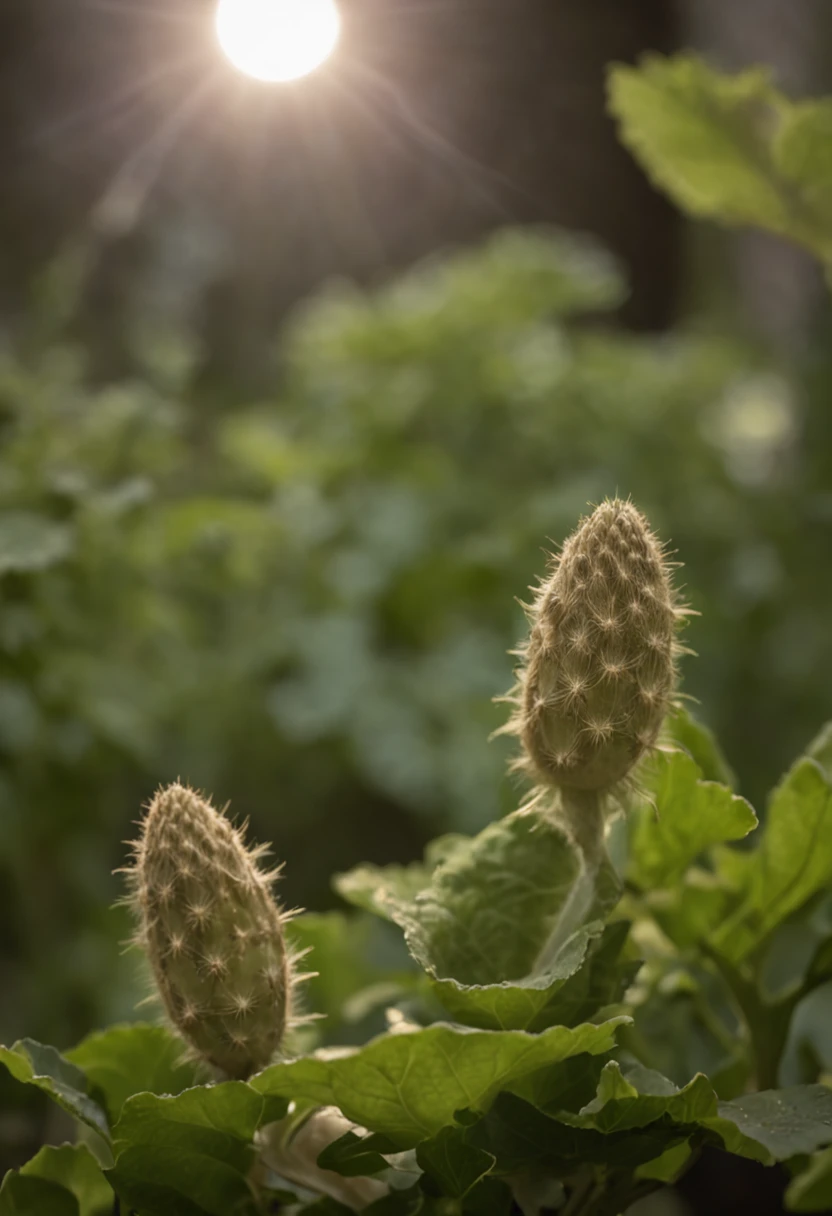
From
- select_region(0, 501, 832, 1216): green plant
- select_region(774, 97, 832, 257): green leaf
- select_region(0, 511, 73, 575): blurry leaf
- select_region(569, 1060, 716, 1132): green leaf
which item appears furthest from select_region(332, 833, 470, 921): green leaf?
select_region(774, 97, 832, 257): green leaf

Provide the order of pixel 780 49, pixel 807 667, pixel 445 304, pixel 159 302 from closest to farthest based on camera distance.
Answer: pixel 807 667 < pixel 445 304 < pixel 159 302 < pixel 780 49

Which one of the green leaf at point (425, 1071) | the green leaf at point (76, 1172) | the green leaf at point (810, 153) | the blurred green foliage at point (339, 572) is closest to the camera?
the green leaf at point (425, 1071)

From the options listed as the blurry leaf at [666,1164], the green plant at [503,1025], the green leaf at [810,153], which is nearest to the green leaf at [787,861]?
the green plant at [503,1025]

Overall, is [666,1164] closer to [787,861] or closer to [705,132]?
[787,861]

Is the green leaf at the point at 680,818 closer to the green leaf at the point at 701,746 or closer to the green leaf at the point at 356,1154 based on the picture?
the green leaf at the point at 701,746

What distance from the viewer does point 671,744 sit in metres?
0.53

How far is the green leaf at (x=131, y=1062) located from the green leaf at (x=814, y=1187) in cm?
26

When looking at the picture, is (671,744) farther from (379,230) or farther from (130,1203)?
(379,230)

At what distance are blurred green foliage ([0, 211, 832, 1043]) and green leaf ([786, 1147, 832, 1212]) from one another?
1.07 feet

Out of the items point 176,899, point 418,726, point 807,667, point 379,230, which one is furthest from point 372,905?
point 379,230

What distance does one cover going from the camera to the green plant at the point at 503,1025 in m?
0.42

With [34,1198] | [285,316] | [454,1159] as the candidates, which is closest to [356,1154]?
[454,1159]

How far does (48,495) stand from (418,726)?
0.47 metres

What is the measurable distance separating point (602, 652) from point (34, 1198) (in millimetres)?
321
